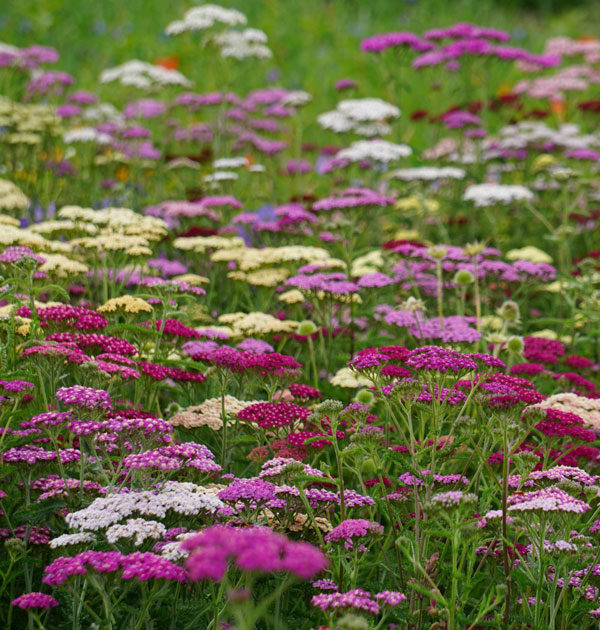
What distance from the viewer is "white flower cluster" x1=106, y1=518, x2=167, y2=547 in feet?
7.88

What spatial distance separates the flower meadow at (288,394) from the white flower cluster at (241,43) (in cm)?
3

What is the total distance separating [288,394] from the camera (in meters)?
4.05

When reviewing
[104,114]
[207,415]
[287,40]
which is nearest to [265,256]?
[207,415]

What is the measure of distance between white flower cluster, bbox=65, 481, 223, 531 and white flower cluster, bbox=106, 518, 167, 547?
4 cm

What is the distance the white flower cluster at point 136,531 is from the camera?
7.88 ft

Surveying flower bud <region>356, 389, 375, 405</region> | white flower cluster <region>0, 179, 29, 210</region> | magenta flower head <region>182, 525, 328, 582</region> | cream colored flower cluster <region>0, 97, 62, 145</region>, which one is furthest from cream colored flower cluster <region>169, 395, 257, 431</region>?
cream colored flower cluster <region>0, 97, 62, 145</region>

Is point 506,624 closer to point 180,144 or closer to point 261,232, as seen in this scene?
point 261,232

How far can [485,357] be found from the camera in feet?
10.4

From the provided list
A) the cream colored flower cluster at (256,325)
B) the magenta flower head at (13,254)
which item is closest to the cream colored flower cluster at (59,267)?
the magenta flower head at (13,254)

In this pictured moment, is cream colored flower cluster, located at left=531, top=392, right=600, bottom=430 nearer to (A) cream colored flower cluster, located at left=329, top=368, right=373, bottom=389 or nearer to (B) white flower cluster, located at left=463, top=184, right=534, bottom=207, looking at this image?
(A) cream colored flower cluster, located at left=329, top=368, right=373, bottom=389

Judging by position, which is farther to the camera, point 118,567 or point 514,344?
point 514,344

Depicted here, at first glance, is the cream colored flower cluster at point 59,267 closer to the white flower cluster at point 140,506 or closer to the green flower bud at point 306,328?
the green flower bud at point 306,328

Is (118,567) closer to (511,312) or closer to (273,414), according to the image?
(273,414)

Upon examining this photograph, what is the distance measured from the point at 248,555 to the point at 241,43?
6.81m
